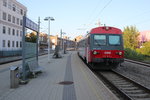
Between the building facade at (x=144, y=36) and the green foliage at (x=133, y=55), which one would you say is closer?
the green foliage at (x=133, y=55)

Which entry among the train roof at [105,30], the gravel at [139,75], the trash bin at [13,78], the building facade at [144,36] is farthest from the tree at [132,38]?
the trash bin at [13,78]

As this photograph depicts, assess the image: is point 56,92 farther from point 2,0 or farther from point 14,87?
point 2,0

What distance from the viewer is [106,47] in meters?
13.8

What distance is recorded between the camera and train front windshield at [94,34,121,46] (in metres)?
14.0

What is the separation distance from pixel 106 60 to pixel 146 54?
2242 centimetres

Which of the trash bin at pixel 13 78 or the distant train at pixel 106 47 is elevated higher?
the distant train at pixel 106 47

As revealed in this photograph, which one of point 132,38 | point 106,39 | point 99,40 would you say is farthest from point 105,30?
point 132,38

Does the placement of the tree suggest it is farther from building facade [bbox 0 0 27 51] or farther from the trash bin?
the trash bin

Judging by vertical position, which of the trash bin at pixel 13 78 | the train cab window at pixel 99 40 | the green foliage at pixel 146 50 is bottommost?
the trash bin at pixel 13 78

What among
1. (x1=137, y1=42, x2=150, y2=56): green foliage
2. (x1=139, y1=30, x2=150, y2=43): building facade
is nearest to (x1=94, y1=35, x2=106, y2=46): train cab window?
(x1=137, y1=42, x2=150, y2=56): green foliage

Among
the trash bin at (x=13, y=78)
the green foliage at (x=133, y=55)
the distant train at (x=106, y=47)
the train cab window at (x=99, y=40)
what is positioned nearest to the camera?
the trash bin at (x=13, y=78)

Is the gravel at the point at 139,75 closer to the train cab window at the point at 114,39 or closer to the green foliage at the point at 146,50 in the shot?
the train cab window at the point at 114,39

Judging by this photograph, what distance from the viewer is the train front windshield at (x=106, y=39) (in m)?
14.0

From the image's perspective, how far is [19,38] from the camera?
46562 mm
